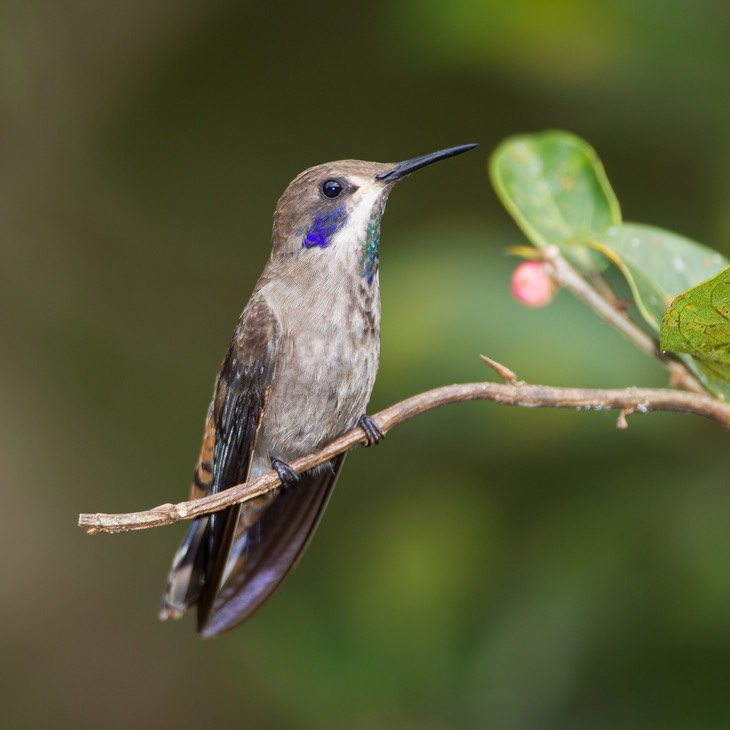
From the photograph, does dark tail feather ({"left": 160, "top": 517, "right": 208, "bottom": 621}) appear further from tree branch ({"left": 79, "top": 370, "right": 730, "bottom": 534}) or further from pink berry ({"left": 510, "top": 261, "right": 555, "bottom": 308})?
pink berry ({"left": 510, "top": 261, "right": 555, "bottom": 308})

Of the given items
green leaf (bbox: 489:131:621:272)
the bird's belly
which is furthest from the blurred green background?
green leaf (bbox: 489:131:621:272)

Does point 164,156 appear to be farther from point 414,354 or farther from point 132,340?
point 414,354

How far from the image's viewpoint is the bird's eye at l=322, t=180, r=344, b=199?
7.36ft

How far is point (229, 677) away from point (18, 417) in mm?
2186

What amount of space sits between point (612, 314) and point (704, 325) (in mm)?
319

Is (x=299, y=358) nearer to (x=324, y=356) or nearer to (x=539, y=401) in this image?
(x=324, y=356)

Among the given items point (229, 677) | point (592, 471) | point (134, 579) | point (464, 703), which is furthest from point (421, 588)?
point (134, 579)

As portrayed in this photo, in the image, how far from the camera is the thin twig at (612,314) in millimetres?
1785

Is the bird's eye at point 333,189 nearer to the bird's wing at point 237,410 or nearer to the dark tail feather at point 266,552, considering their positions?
the bird's wing at point 237,410

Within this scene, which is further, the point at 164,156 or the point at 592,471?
the point at 164,156

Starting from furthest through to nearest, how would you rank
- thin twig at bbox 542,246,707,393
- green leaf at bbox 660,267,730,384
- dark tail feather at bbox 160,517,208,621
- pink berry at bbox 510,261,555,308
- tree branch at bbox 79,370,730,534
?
dark tail feather at bbox 160,517,208,621 < pink berry at bbox 510,261,555,308 < thin twig at bbox 542,246,707,393 < tree branch at bbox 79,370,730,534 < green leaf at bbox 660,267,730,384

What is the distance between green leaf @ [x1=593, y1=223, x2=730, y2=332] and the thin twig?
57 millimetres

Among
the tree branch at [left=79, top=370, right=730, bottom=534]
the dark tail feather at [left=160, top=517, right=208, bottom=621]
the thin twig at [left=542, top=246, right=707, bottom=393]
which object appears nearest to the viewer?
the tree branch at [left=79, top=370, right=730, bottom=534]

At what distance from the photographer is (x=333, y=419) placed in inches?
88.7
